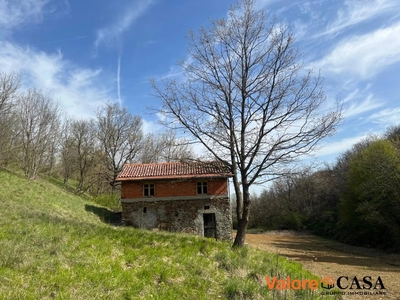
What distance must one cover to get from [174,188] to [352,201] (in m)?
21.0

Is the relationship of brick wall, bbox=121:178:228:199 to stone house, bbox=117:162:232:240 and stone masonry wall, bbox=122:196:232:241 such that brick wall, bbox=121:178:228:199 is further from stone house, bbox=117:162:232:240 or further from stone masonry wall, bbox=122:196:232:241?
stone masonry wall, bbox=122:196:232:241

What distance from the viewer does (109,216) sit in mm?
26094

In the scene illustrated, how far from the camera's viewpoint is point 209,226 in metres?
22.1

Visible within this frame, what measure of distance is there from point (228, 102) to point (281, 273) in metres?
6.73

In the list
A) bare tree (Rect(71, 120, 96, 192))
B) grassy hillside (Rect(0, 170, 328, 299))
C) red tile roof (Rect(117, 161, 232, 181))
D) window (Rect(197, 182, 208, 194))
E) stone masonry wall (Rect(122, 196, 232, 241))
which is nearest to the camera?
grassy hillside (Rect(0, 170, 328, 299))

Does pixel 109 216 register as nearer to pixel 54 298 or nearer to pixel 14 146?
pixel 14 146

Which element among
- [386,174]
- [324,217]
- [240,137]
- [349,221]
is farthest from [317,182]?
[240,137]

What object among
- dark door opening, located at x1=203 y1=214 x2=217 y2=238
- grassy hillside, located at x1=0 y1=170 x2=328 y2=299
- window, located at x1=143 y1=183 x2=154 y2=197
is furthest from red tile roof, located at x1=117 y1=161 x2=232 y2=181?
grassy hillside, located at x1=0 y1=170 x2=328 y2=299

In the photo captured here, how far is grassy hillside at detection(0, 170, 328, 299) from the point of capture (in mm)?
4957

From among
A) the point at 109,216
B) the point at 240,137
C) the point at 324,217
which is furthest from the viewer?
the point at 324,217

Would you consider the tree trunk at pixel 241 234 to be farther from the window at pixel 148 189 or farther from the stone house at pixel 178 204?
the window at pixel 148 189

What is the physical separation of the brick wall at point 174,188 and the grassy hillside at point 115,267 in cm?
1212

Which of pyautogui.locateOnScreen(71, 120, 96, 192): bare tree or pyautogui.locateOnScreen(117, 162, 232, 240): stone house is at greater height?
pyautogui.locateOnScreen(71, 120, 96, 192): bare tree

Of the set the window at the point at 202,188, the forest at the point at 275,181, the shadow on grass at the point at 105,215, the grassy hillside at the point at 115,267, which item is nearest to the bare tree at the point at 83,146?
the forest at the point at 275,181
